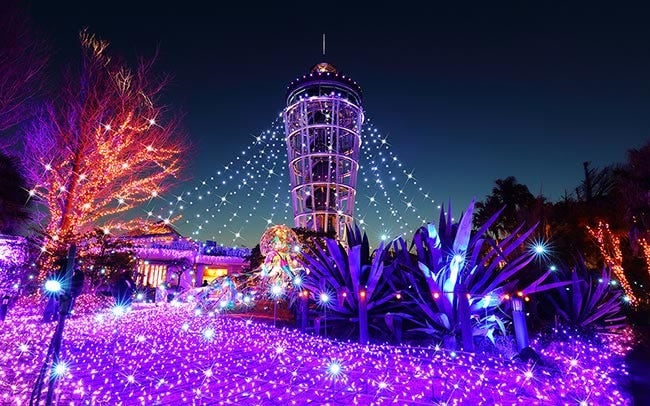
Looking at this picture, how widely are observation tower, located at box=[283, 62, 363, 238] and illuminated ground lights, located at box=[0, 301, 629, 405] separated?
59.7ft

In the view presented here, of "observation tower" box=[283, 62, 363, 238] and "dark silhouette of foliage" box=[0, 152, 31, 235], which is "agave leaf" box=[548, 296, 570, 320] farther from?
"observation tower" box=[283, 62, 363, 238]

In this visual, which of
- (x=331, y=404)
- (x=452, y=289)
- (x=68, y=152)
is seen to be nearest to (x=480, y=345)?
(x=452, y=289)

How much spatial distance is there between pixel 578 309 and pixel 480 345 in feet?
9.59

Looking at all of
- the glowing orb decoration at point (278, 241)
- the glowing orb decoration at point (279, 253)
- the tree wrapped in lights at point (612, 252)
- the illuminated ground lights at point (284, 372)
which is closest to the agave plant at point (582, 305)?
the illuminated ground lights at point (284, 372)

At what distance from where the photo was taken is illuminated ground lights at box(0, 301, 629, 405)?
2922mm

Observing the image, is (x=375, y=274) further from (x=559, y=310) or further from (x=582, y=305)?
(x=582, y=305)

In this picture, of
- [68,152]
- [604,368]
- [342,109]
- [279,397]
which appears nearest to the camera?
[279,397]

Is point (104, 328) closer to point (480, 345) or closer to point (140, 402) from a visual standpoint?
point (140, 402)

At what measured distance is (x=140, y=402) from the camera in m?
2.74

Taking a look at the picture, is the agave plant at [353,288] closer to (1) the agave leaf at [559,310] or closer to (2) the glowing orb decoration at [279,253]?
(2) the glowing orb decoration at [279,253]

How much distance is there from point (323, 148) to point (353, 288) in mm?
19336

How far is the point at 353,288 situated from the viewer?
231 inches

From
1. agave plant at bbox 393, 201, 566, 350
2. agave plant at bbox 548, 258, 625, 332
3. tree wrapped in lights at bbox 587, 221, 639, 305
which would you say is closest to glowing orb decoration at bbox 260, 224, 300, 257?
agave plant at bbox 393, 201, 566, 350

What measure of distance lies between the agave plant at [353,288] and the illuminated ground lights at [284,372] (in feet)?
2.11
